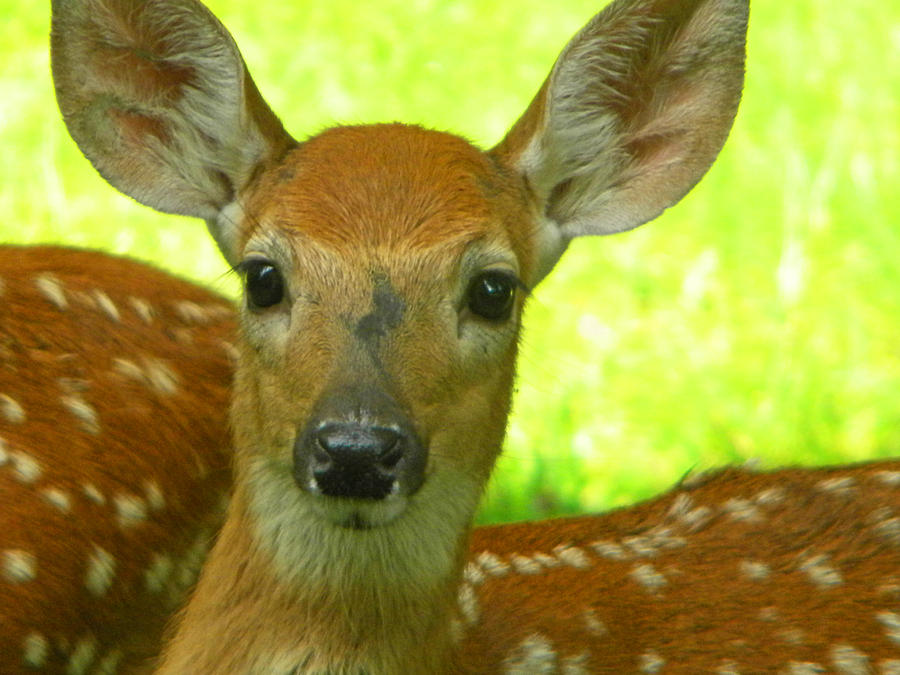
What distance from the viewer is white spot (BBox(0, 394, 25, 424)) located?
148 inches

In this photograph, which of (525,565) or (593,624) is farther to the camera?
(525,565)

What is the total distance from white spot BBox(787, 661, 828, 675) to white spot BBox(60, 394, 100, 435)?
1.59 m

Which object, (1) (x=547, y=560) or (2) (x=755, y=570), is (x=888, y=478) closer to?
(2) (x=755, y=570)

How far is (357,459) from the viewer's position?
2.95m

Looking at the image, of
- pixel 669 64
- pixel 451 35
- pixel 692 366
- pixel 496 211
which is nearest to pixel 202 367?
pixel 496 211

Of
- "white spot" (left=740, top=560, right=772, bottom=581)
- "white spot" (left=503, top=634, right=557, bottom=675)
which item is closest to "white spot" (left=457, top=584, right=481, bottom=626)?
"white spot" (left=503, top=634, right=557, bottom=675)

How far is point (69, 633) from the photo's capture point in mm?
3701

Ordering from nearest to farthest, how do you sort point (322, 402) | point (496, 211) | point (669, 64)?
point (322, 402) < point (496, 211) < point (669, 64)

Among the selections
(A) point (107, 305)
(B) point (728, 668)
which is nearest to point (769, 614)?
(B) point (728, 668)

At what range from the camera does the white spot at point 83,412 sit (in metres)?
3.86

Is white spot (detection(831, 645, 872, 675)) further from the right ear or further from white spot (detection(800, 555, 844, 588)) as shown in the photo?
the right ear

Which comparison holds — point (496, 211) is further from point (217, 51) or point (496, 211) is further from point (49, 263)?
point (49, 263)

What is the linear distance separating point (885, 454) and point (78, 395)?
274 centimetres

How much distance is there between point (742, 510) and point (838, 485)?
24 cm
